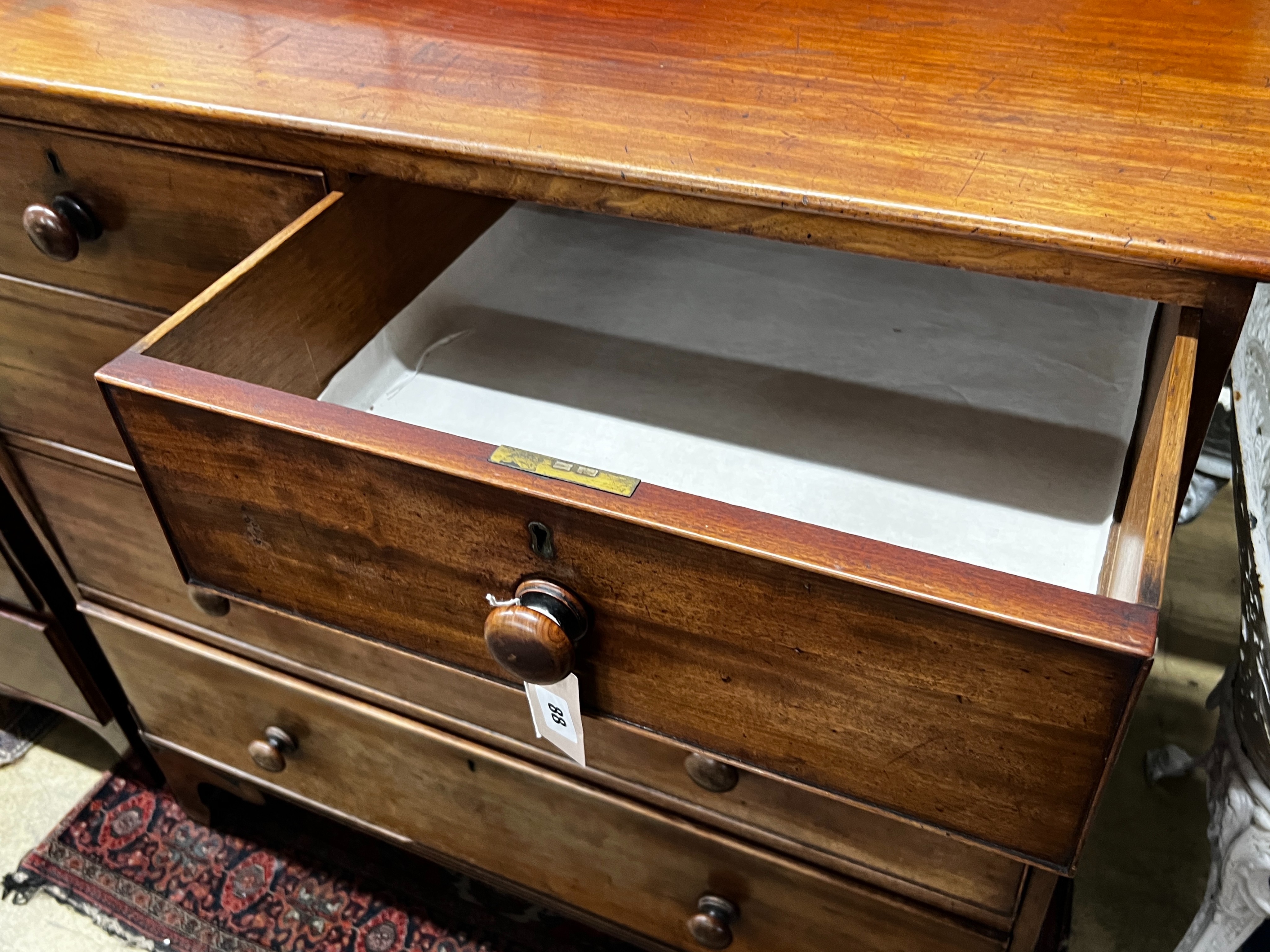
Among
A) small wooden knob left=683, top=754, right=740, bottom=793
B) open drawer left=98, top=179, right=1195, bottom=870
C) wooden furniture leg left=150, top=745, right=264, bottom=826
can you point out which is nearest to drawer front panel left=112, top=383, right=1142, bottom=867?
open drawer left=98, top=179, right=1195, bottom=870

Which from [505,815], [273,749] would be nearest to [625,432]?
[505,815]

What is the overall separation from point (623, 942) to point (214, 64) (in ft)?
2.68

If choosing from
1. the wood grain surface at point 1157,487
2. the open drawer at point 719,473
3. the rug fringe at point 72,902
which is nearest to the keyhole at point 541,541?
the open drawer at point 719,473

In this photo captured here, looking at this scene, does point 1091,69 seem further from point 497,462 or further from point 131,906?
point 131,906

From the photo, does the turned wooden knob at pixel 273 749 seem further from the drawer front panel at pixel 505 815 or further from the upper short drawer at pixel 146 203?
the upper short drawer at pixel 146 203

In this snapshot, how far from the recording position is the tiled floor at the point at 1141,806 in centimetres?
95

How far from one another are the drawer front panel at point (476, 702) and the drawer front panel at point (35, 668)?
151 millimetres

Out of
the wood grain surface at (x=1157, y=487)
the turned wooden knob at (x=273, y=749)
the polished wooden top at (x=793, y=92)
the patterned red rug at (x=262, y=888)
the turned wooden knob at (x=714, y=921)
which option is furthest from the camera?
the patterned red rug at (x=262, y=888)

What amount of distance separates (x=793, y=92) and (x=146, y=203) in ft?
1.32

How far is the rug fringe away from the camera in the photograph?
955 mm

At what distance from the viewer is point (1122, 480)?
0.57 meters

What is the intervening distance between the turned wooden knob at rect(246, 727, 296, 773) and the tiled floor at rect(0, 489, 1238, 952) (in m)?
0.30

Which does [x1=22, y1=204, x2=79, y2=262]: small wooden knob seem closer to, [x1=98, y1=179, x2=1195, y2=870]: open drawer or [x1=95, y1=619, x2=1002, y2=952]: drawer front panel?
[x1=98, y1=179, x2=1195, y2=870]: open drawer

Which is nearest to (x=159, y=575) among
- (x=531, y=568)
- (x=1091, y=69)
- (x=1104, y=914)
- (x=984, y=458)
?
(x=531, y=568)
